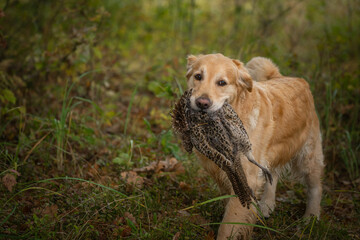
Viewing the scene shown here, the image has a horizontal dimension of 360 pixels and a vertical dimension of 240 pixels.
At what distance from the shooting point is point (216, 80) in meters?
2.78

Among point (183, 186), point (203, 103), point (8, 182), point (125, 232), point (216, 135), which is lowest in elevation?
point (183, 186)

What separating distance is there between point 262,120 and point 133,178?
4.55ft

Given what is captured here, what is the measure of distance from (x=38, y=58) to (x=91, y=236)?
2845 mm

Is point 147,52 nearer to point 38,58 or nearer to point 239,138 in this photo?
point 38,58

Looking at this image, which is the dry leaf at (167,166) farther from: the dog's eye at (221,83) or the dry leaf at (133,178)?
the dog's eye at (221,83)

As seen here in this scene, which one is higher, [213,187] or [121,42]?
[121,42]

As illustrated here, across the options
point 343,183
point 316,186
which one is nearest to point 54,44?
point 316,186

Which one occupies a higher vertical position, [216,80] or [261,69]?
[216,80]

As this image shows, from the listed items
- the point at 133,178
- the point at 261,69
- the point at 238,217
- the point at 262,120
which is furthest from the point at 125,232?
the point at 261,69

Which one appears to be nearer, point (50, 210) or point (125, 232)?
point (125, 232)

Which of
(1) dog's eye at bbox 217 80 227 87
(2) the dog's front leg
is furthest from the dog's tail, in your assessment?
(2) the dog's front leg

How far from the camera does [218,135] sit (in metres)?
2.31

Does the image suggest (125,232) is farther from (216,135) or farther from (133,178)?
(216,135)

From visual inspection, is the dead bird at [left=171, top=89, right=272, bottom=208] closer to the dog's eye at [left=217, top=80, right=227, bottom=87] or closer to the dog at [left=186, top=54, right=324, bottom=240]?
the dog at [left=186, top=54, right=324, bottom=240]
